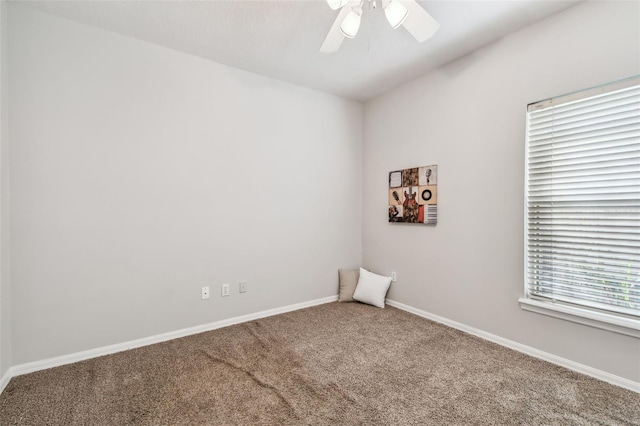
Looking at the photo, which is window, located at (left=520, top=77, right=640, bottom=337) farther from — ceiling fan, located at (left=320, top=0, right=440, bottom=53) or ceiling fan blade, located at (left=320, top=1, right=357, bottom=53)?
ceiling fan blade, located at (left=320, top=1, right=357, bottom=53)

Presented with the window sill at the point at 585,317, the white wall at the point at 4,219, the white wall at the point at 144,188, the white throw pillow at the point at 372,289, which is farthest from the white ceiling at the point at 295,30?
the white throw pillow at the point at 372,289

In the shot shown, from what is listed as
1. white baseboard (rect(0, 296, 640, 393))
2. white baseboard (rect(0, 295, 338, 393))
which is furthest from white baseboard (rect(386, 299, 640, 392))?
white baseboard (rect(0, 295, 338, 393))

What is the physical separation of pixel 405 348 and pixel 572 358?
1165mm

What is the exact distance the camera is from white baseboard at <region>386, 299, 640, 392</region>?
72.7 inches

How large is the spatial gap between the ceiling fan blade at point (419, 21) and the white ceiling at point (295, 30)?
0.37 metres

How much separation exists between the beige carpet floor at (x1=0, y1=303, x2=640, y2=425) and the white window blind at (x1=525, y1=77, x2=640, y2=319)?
613 millimetres

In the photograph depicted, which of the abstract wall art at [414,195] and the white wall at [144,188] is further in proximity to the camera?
the abstract wall art at [414,195]

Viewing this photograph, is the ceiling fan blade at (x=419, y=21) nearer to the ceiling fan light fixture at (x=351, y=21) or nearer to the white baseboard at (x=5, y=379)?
the ceiling fan light fixture at (x=351, y=21)

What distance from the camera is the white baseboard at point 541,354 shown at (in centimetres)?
185

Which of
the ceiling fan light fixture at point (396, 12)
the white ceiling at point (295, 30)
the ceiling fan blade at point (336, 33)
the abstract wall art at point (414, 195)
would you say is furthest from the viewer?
the abstract wall art at point (414, 195)

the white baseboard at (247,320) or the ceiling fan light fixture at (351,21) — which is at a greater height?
the ceiling fan light fixture at (351,21)

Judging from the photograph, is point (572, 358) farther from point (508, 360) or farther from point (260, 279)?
point (260, 279)

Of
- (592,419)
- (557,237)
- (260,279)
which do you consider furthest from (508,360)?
(260,279)

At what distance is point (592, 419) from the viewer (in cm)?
159
